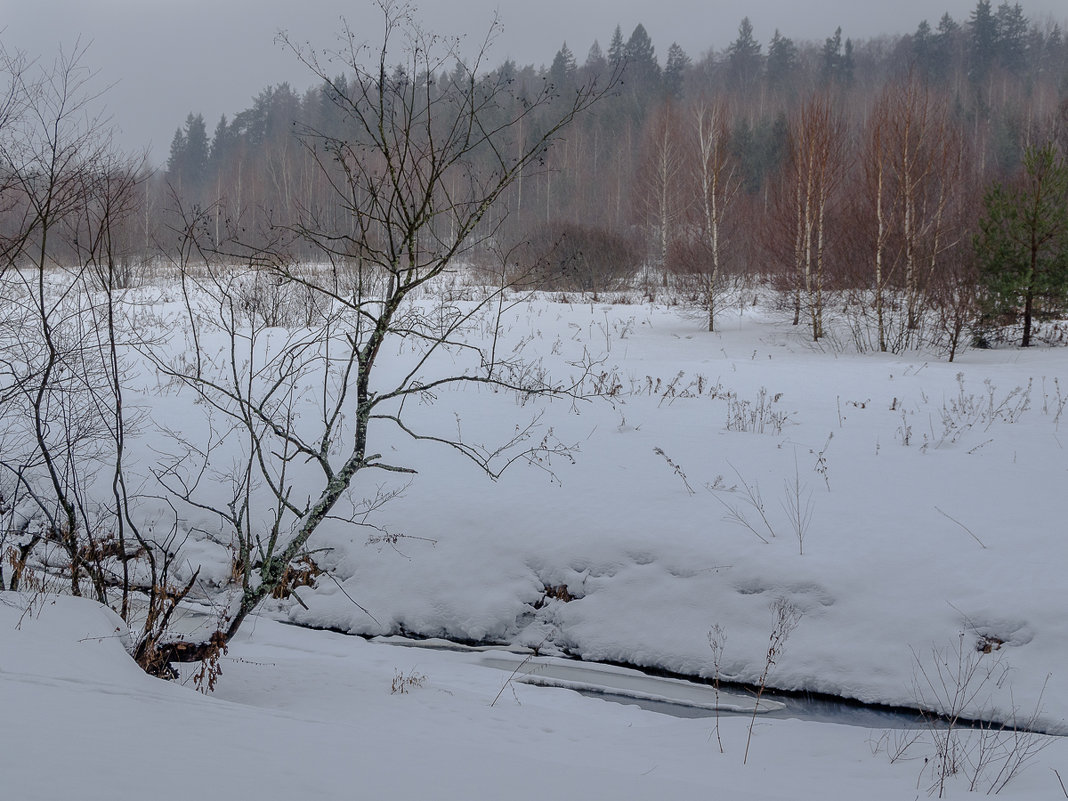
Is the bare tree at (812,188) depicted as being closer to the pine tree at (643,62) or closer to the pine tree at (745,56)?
the pine tree at (643,62)

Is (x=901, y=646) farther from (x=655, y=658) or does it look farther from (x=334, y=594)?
(x=334, y=594)

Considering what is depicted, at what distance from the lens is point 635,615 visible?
19.0 ft

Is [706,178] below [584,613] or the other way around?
the other way around

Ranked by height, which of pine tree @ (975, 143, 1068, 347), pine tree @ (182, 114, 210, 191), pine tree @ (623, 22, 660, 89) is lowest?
pine tree @ (975, 143, 1068, 347)

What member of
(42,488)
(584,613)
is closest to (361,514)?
(584,613)

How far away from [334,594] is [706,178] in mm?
15799

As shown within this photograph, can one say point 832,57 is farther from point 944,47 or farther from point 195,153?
point 195,153

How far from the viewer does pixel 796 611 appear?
5.41 meters

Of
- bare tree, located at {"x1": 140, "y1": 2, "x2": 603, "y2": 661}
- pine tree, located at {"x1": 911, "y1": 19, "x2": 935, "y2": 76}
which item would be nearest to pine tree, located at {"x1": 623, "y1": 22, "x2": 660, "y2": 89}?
pine tree, located at {"x1": 911, "y1": 19, "x2": 935, "y2": 76}

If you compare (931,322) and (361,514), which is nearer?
(361,514)

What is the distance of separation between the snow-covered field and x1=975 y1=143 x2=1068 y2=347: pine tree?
16.0ft

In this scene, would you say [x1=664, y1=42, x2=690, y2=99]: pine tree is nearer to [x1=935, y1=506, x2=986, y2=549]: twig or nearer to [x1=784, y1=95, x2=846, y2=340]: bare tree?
[x1=784, y1=95, x2=846, y2=340]: bare tree

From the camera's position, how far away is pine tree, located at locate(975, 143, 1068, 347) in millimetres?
13039

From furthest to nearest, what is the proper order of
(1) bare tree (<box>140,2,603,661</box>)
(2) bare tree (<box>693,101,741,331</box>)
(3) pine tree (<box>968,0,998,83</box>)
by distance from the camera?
(3) pine tree (<box>968,0,998,83</box>)
(2) bare tree (<box>693,101,741,331</box>)
(1) bare tree (<box>140,2,603,661</box>)
